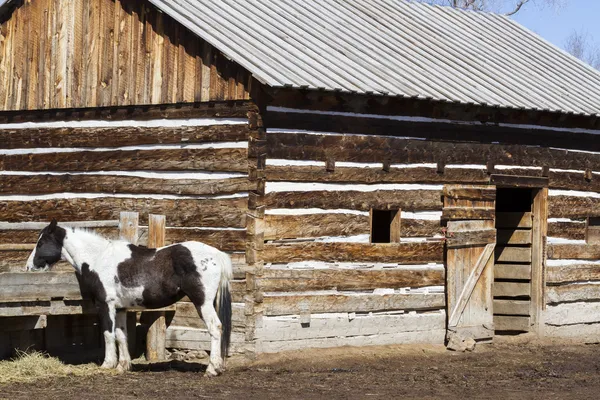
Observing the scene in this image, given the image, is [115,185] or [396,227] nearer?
[115,185]

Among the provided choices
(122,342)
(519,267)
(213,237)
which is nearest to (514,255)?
(519,267)

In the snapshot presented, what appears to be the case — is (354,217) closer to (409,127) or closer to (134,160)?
(409,127)

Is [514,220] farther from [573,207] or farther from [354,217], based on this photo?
[354,217]

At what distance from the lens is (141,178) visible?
1502 cm

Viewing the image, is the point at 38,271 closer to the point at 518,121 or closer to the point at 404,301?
the point at 404,301

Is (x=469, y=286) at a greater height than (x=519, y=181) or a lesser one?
lesser

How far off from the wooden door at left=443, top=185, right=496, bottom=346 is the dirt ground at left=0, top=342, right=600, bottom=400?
662 mm

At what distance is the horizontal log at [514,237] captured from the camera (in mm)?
17766

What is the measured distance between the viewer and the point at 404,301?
1550 centimetres

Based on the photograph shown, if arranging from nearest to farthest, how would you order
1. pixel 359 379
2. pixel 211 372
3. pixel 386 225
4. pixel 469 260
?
pixel 211 372, pixel 359 379, pixel 469 260, pixel 386 225

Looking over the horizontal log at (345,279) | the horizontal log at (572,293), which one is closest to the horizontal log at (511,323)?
the horizontal log at (572,293)

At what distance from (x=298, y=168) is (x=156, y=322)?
257 cm

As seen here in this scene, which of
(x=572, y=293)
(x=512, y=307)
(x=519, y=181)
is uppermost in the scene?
(x=519, y=181)

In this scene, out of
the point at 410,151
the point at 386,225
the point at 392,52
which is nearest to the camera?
the point at 410,151
